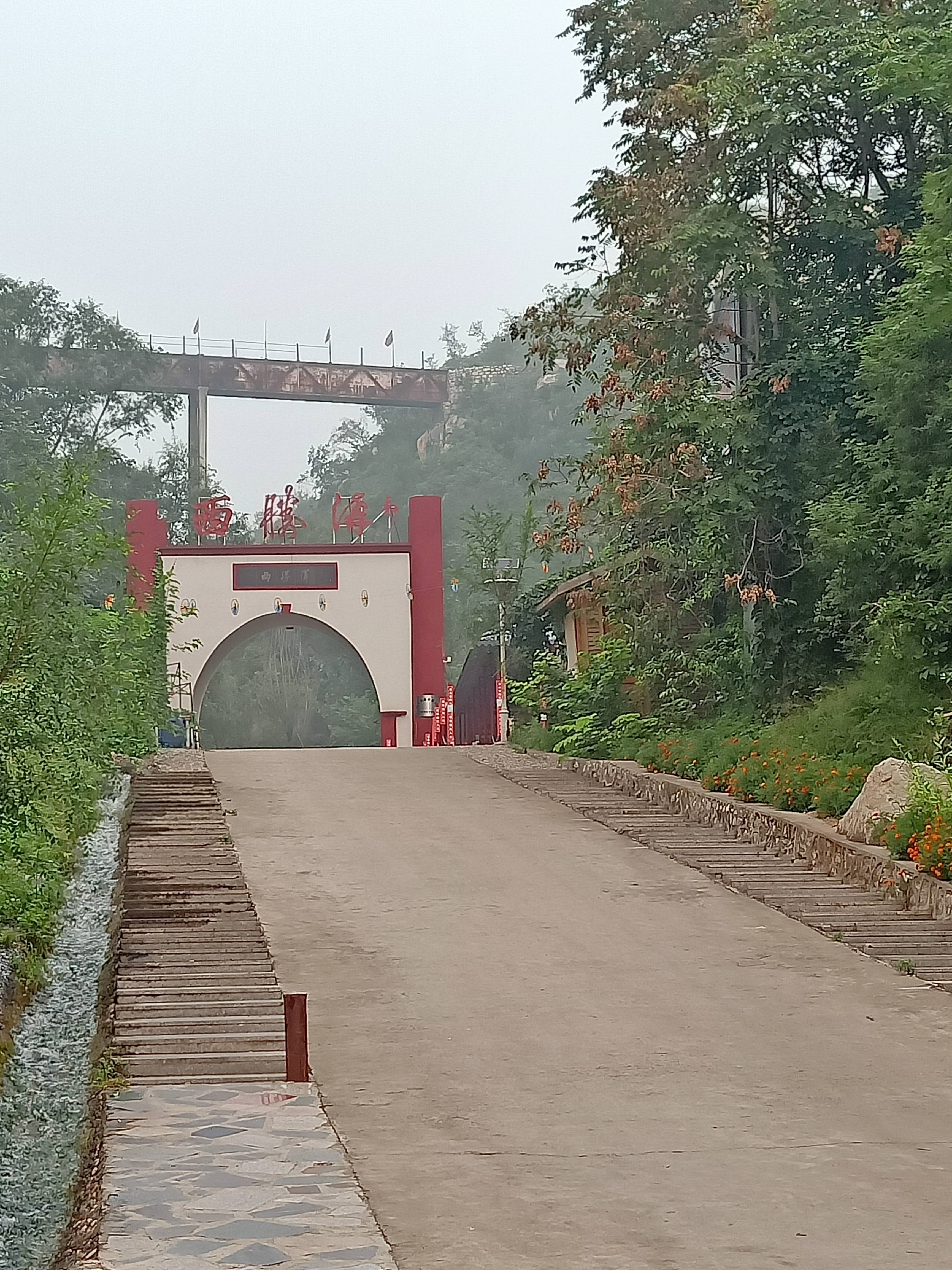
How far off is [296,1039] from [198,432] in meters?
37.3

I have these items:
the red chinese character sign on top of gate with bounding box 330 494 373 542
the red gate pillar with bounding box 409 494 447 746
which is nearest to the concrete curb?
the red gate pillar with bounding box 409 494 447 746

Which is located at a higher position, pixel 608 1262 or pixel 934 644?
pixel 934 644

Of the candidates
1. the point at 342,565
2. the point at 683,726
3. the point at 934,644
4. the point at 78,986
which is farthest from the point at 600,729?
the point at 342,565

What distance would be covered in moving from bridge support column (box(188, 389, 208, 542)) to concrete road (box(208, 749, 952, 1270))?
30.7 meters

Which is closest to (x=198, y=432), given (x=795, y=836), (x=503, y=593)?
(x=503, y=593)

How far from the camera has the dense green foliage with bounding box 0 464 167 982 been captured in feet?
25.3

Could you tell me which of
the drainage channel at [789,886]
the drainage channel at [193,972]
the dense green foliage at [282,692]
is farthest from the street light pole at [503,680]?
the dense green foliage at [282,692]

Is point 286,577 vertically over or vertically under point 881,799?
over

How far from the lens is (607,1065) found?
588 cm

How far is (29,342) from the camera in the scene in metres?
36.2

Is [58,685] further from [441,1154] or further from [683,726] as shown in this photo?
[683,726]

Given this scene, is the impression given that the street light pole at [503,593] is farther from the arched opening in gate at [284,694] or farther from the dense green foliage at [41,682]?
the arched opening in gate at [284,694]

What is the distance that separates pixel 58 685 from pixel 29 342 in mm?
29542

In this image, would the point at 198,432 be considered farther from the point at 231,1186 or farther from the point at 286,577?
the point at 231,1186
